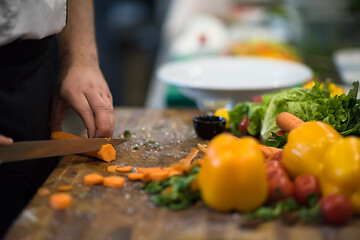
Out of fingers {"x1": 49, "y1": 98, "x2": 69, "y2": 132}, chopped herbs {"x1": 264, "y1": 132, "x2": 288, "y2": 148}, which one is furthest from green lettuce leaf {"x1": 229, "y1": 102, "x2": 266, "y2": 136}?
fingers {"x1": 49, "y1": 98, "x2": 69, "y2": 132}

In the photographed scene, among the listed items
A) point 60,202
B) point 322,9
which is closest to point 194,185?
point 60,202

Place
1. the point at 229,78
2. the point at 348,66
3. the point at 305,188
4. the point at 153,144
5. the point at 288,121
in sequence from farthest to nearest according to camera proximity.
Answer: the point at 348,66
the point at 229,78
the point at 153,144
the point at 288,121
the point at 305,188

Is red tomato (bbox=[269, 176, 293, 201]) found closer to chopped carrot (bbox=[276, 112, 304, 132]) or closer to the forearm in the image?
chopped carrot (bbox=[276, 112, 304, 132])

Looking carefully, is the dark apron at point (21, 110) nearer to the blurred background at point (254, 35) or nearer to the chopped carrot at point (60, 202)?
the chopped carrot at point (60, 202)

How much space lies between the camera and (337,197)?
3.85 feet

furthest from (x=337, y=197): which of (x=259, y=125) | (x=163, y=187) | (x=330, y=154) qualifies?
(x=259, y=125)

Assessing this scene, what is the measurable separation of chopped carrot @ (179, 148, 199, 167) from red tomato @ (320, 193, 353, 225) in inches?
23.8

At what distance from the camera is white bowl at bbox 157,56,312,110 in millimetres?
2443

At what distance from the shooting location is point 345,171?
121cm

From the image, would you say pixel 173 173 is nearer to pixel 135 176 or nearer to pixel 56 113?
pixel 135 176

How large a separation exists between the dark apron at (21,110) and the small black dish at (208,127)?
29.5 inches

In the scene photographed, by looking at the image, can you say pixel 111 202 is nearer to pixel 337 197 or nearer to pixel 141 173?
pixel 141 173

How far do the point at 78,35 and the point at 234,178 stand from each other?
127cm

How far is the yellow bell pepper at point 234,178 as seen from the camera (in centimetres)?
121
